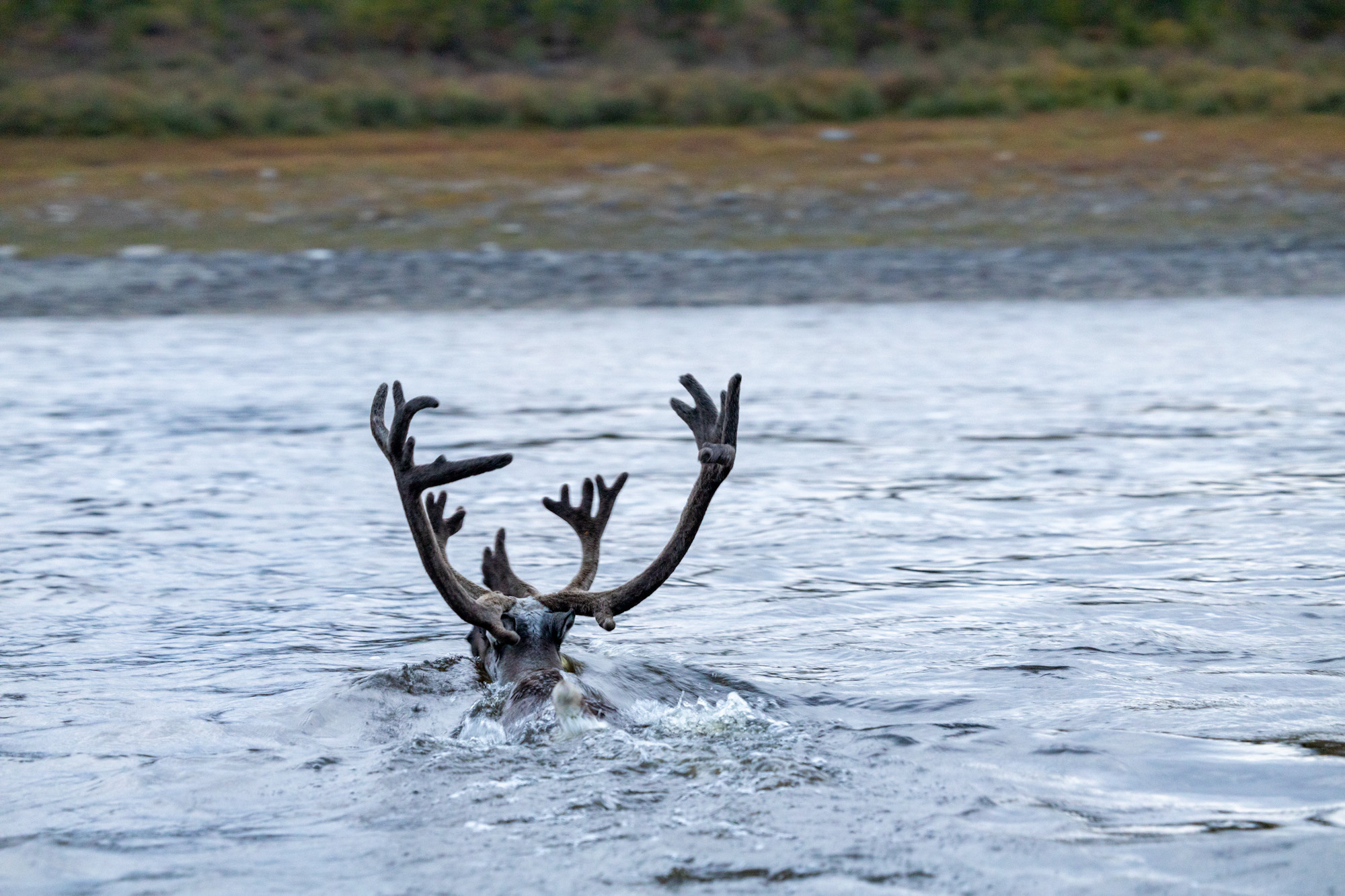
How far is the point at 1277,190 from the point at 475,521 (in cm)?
1793

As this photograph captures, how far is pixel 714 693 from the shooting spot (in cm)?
582

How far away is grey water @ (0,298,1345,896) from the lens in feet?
14.3

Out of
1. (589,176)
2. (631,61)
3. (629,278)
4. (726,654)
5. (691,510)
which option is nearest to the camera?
(691,510)

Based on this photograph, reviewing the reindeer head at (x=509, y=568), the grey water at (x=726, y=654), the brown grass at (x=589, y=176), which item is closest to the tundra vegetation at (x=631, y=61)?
the brown grass at (x=589, y=176)

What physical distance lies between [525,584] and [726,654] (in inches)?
32.4

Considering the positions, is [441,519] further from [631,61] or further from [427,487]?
[631,61]

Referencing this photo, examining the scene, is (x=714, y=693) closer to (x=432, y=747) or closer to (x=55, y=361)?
(x=432, y=747)

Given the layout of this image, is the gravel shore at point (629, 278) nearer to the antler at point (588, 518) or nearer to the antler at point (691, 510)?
the antler at point (588, 518)

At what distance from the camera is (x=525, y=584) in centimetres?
610

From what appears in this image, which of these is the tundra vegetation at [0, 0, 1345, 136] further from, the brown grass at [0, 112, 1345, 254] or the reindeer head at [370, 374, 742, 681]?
the reindeer head at [370, 374, 742, 681]

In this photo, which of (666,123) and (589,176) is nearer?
(589,176)

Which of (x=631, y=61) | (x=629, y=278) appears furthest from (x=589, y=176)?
(x=631, y=61)

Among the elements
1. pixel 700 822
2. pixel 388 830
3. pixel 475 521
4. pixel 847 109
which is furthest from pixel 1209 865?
pixel 847 109

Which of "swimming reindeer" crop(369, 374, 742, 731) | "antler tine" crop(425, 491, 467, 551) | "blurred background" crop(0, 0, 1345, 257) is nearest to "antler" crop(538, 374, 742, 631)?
"swimming reindeer" crop(369, 374, 742, 731)
